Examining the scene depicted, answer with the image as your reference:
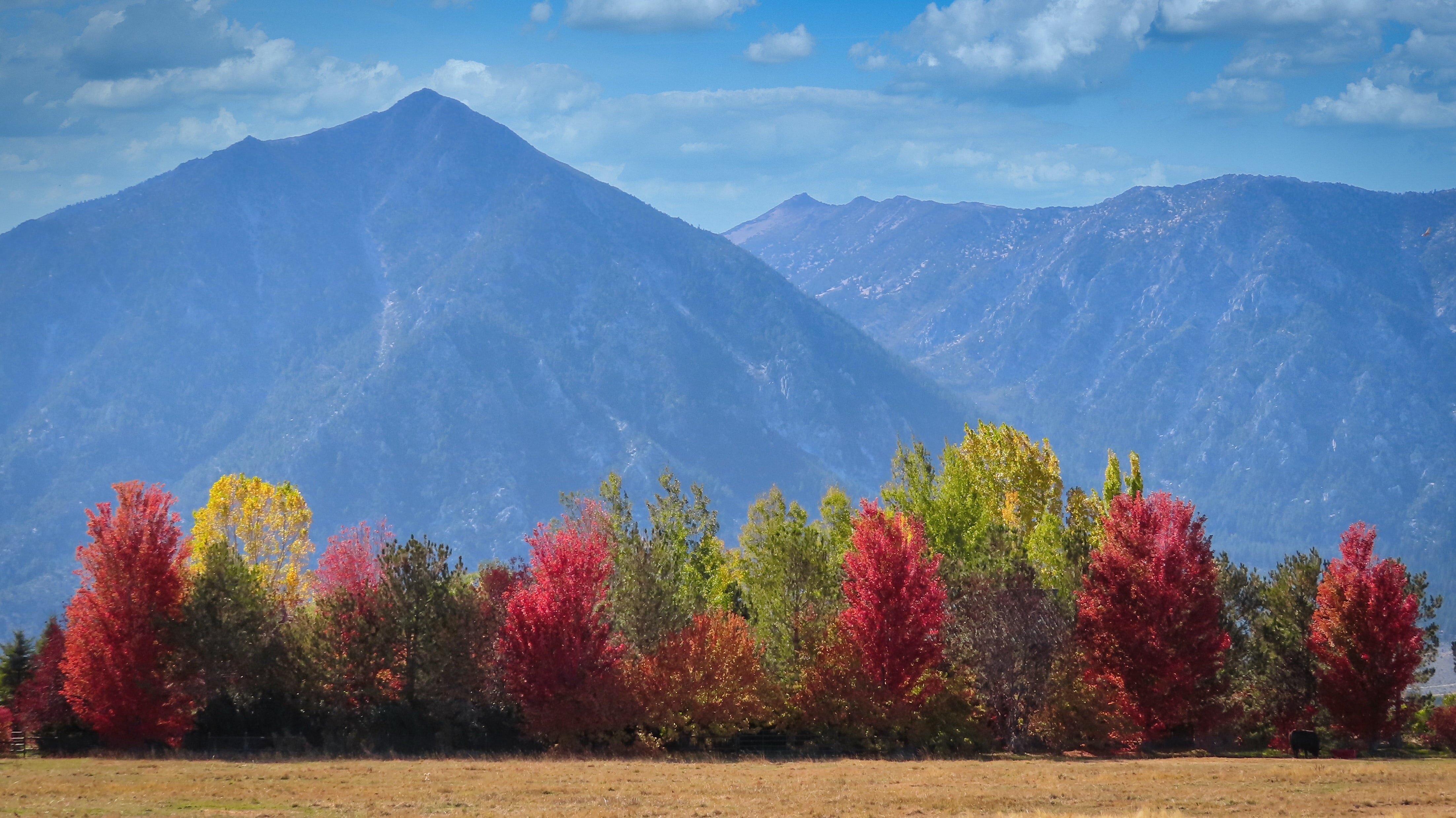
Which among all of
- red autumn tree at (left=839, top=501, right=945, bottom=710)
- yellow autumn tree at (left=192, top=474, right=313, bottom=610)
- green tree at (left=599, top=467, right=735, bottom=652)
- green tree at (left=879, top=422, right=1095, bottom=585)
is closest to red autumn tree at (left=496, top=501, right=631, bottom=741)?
green tree at (left=599, top=467, right=735, bottom=652)

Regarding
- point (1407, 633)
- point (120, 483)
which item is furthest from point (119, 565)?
point (1407, 633)

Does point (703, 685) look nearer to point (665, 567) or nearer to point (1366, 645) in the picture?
point (665, 567)

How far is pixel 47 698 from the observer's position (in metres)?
65.1

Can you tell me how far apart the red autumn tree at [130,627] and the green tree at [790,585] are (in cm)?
2982

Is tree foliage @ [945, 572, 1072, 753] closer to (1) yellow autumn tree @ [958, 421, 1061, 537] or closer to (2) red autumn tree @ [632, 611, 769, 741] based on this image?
(2) red autumn tree @ [632, 611, 769, 741]

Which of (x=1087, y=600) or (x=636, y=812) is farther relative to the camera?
(x=1087, y=600)

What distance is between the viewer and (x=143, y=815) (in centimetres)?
3762

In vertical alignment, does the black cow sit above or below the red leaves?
below

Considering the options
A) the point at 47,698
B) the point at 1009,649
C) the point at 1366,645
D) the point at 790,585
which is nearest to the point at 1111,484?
the point at 1366,645

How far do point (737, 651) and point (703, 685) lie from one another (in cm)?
246

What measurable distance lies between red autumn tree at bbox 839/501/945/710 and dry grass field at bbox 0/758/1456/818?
9.34 metres

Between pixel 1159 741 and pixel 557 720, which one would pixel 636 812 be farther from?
pixel 1159 741

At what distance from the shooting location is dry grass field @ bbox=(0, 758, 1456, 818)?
40250 mm

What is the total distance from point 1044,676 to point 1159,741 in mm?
7279
